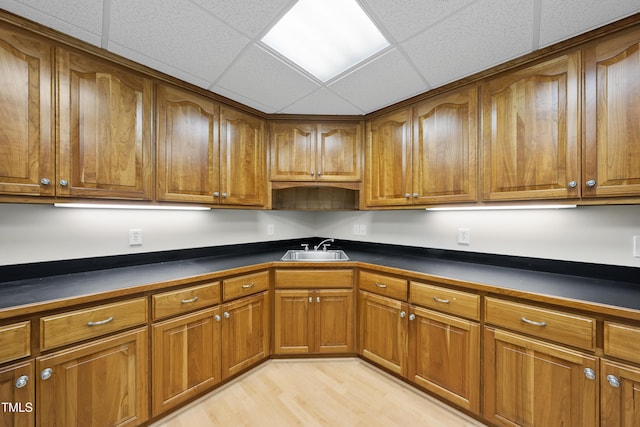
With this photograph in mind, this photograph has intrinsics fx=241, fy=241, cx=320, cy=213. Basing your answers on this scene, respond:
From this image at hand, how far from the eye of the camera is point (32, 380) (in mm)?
1068

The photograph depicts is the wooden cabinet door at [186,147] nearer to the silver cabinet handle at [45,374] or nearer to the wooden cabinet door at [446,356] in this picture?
the silver cabinet handle at [45,374]

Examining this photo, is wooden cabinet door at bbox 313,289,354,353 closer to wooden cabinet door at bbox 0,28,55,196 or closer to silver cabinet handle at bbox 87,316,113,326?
silver cabinet handle at bbox 87,316,113,326

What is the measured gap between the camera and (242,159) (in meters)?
2.15

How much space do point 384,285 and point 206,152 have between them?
5.72ft

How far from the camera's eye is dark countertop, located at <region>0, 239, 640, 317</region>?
1183mm

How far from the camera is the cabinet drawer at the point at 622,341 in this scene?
1008 millimetres

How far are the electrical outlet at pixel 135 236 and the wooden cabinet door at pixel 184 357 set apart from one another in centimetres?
73

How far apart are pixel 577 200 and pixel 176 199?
2.50m

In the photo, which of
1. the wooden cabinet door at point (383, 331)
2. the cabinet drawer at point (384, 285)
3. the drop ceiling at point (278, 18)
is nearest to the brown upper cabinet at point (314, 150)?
the drop ceiling at point (278, 18)

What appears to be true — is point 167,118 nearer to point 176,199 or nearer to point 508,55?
point 176,199

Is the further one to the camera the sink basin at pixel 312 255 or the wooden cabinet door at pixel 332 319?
the sink basin at pixel 312 255

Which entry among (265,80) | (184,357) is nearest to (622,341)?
(184,357)

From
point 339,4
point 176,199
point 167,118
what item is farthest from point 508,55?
point 176,199

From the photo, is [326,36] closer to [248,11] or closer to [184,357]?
[248,11]
